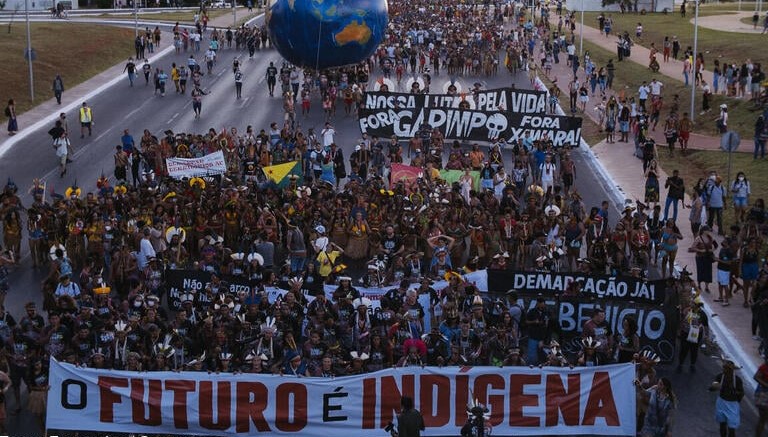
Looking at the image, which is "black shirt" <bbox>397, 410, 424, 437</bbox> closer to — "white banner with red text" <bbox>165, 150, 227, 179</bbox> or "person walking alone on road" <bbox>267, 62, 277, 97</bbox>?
"white banner with red text" <bbox>165, 150, 227, 179</bbox>

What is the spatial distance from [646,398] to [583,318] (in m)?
2.98

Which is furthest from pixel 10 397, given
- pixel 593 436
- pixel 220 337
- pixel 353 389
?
pixel 593 436

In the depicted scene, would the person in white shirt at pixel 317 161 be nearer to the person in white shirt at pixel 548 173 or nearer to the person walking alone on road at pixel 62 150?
the person in white shirt at pixel 548 173

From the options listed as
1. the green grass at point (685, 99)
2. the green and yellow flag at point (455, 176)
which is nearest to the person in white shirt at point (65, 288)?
the green and yellow flag at point (455, 176)

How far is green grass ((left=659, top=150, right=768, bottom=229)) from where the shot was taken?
3148 centimetres

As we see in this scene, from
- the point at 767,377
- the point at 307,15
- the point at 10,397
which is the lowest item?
the point at 10,397

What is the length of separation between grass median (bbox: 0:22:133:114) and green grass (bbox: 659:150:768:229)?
25660 millimetres

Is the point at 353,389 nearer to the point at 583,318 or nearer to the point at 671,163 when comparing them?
the point at 583,318

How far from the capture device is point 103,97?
4756cm

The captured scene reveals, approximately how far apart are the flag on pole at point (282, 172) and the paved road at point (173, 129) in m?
6.52

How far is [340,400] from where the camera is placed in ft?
51.6

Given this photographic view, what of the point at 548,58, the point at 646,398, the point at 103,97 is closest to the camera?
the point at 646,398

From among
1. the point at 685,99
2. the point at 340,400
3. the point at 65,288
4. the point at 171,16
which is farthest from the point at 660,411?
the point at 171,16

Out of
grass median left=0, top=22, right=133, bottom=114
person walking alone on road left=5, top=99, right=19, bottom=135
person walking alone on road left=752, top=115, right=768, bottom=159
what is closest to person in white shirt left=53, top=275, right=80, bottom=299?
person walking alone on road left=5, top=99, right=19, bottom=135
